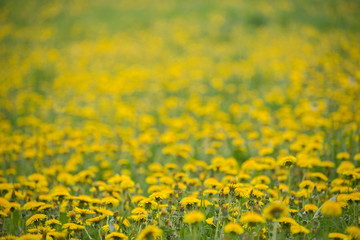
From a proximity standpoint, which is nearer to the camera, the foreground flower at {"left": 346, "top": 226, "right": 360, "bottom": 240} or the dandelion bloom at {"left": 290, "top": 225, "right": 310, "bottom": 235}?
the foreground flower at {"left": 346, "top": 226, "right": 360, "bottom": 240}

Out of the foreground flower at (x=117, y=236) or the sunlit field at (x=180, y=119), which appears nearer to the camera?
the foreground flower at (x=117, y=236)

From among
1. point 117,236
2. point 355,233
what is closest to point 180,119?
point 117,236

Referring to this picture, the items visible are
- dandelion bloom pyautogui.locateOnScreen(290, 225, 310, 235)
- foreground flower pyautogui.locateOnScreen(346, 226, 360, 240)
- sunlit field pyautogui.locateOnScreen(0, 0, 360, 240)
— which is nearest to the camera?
foreground flower pyautogui.locateOnScreen(346, 226, 360, 240)

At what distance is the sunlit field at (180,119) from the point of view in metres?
1.80

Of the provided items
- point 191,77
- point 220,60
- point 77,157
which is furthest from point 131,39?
point 77,157

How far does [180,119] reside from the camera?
4512 mm

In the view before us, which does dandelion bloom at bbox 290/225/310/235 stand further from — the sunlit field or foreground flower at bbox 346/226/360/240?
foreground flower at bbox 346/226/360/240

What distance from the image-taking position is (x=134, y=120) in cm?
479

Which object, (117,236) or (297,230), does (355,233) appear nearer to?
(297,230)

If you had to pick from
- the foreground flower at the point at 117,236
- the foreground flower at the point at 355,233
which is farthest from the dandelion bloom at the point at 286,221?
the foreground flower at the point at 117,236

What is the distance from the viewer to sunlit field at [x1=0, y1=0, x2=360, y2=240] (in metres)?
1.80

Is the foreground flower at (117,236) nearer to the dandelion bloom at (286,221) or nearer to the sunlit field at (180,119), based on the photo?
the sunlit field at (180,119)

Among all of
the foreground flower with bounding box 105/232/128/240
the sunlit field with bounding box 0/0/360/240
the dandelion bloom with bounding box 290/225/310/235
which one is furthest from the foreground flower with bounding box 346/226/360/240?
the foreground flower with bounding box 105/232/128/240

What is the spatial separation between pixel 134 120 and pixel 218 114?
131 cm
